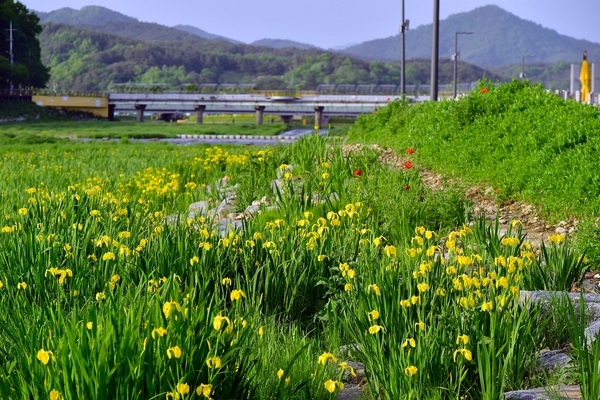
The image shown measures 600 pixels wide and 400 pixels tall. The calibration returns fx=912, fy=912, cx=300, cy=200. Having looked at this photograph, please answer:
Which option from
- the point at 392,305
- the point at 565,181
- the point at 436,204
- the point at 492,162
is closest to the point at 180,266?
the point at 392,305

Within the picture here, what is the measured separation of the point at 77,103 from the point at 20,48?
8.41 metres

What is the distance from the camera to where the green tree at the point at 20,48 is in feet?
298

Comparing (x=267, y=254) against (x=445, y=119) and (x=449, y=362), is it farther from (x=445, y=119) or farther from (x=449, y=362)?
(x=445, y=119)

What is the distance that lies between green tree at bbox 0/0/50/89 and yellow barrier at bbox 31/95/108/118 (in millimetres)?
2893

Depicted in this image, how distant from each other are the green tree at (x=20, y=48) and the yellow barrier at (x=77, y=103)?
289 centimetres

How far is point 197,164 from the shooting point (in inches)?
607

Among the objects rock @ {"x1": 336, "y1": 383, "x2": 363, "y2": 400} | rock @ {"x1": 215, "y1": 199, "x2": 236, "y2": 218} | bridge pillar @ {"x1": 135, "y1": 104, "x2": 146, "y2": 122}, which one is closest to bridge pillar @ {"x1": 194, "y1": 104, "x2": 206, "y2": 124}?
bridge pillar @ {"x1": 135, "y1": 104, "x2": 146, "y2": 122}

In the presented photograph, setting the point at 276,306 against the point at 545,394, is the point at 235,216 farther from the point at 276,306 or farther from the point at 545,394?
the point at 545,394

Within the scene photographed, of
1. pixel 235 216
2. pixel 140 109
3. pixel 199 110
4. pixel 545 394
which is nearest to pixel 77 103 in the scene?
pixel 140 109

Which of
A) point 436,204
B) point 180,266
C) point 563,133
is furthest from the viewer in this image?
point 563,133

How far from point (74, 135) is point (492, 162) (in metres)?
49.0

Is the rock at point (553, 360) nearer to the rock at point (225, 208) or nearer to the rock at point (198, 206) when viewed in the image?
the rock at point (225, 208)

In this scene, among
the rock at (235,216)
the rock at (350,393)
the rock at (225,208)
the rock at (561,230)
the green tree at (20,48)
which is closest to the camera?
the rock at (350,393)

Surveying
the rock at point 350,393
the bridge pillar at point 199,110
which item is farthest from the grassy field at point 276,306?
the bridge pillar at point 199,110
